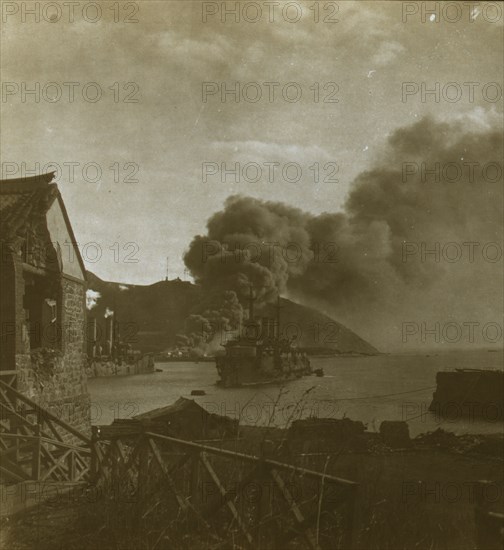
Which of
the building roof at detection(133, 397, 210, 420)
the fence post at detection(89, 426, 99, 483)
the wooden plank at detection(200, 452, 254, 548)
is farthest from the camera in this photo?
the building roof at detection(133, 397, 210, 420)

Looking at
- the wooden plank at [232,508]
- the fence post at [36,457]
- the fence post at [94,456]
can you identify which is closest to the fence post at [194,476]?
the wooden plank at [232,508]

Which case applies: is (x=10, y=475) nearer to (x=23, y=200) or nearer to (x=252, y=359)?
(x=23, y=200)

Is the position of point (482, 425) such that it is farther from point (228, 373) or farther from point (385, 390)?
point (228, 373)

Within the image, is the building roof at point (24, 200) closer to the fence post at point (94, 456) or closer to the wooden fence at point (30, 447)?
the wooden fence at point (30, 447)

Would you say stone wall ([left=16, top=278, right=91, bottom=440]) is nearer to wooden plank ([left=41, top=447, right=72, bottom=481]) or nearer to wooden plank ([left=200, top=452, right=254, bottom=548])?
wooden plank ([left=41, top=447, right=72, bottom=481])

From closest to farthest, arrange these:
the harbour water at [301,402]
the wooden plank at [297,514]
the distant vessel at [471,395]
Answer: the wooden plank at [297,514] < the harbour water at [301,402] < the distant vessel at [471,395]

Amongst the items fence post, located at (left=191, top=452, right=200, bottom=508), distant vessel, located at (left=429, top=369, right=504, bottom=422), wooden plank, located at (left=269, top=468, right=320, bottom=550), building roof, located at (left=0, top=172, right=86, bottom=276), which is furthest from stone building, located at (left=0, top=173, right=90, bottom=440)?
distant vessel, located at (left=429, top=369, right=504, bottom=422)

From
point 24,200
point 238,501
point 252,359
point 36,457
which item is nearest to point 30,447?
point 36,457

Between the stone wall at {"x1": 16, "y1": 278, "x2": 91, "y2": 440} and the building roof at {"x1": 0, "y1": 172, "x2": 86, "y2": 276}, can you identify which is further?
the stone wall at {"x1": 16, "y1": 278, "x2": 91, "y2": 440}

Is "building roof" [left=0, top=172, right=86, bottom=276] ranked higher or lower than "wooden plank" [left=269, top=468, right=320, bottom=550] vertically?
higher
